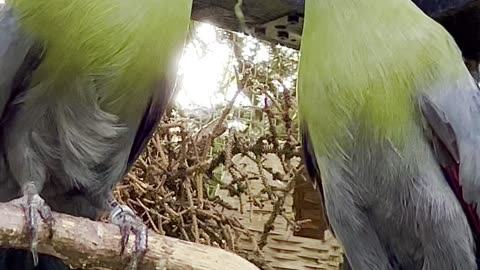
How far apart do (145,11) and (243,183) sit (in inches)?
17.3

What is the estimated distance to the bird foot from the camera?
911 mm

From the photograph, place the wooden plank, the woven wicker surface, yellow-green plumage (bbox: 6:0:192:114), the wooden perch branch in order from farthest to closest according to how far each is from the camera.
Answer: the woven wicker surface → the wooden plank → yellow-green plumage (bbox: 6:0:192:114) → the wooden perch branch

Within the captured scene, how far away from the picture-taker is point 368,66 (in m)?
0.93

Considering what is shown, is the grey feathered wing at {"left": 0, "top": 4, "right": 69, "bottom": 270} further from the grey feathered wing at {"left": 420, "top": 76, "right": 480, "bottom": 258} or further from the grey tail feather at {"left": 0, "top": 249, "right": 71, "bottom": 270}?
the grey feathered wing at {"left": 420, "top": 76, "right": 480, "bottom": 258}

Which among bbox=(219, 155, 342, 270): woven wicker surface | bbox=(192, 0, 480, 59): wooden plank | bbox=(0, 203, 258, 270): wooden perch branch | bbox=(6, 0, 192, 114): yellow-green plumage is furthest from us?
bbox=(219, 155, 342, 270): woven wicker surface

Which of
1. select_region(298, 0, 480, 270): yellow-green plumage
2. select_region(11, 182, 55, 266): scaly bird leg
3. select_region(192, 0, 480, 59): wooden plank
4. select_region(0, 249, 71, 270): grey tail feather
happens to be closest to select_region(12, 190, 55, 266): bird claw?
select_region(11, 182, 55, 266): scaly bird leg

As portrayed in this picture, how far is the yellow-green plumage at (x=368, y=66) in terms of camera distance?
3.02 feet

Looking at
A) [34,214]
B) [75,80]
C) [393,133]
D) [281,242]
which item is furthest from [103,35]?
[281,242]

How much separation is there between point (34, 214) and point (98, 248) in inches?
3.0

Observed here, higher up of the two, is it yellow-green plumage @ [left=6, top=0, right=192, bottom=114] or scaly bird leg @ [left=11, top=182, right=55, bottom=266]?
yellow-green plumage @ [left=6, top=0, right=192, bottom=114]

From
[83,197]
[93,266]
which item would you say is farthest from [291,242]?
[93,266]

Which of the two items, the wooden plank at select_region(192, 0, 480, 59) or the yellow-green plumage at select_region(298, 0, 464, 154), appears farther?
the wooden plank at select_region(192, 0, 480, 59)

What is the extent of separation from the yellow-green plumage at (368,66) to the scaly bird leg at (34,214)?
0.30 meters

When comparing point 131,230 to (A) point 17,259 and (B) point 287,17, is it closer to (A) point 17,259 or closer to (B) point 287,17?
(A) point 17,259
